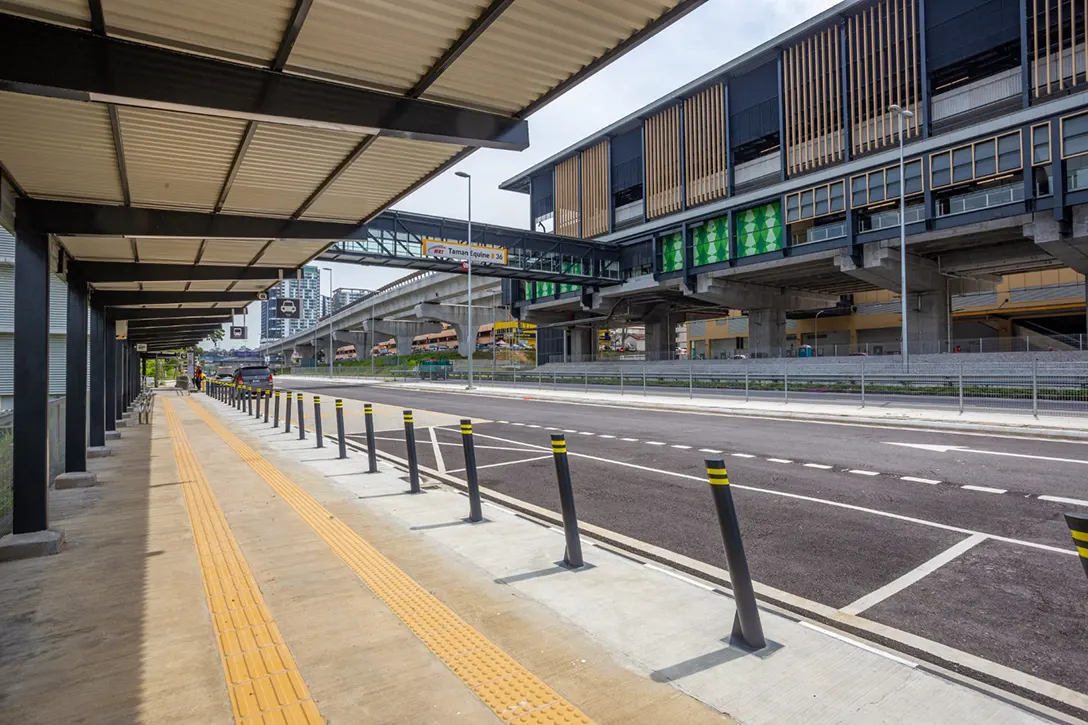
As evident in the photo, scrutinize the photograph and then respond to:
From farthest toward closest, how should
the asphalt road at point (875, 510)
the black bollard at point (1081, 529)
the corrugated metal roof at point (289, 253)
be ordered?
the corrugated metal roof at point (289, 253), the asphalt road at point (875, 510), the black bollard at point (1081, 529)

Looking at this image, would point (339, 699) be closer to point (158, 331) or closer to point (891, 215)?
point (158, 331)

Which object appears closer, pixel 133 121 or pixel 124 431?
pixel 133 121

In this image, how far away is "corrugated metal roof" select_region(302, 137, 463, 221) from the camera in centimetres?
629

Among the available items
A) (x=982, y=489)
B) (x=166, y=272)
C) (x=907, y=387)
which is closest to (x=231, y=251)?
(x=166, y=272)

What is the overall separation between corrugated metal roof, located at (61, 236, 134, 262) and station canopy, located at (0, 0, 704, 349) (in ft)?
4.89

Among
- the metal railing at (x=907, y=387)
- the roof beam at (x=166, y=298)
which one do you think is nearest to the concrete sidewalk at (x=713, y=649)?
the roof beam at (x=166, y=298)

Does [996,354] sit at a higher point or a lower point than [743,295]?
lower

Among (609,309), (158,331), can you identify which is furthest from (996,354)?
(158,331)

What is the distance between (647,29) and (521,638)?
4.38 m

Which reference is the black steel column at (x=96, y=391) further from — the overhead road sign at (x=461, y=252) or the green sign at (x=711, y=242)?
the green sign at (x=711, y=242)

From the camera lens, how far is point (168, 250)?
1027cm

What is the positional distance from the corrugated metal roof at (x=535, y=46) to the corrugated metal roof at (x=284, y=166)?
51.9 inches

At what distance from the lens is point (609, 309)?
5284cm

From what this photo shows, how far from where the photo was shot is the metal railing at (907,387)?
1692cm
